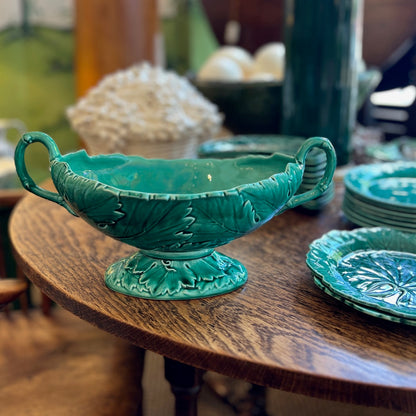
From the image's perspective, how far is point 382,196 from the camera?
916 mm

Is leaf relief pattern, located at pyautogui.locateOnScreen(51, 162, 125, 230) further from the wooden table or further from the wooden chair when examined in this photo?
the wooden chair

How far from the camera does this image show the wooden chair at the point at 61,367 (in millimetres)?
839

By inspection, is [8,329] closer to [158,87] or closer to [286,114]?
[158,87]

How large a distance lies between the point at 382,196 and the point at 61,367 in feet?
2.07

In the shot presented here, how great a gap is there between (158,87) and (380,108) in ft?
4.48

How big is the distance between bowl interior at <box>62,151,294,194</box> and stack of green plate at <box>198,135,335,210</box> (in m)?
0.23

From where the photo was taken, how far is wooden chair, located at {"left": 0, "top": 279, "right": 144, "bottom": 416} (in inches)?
33.0

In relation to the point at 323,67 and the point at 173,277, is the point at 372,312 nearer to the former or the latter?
the point at 173,277

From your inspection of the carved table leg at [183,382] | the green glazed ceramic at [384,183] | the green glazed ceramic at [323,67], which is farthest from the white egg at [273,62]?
the carved table leg at [183,382]

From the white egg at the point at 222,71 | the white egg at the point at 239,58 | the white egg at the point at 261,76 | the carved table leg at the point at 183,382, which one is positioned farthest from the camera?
the white egg at the point at 239,58

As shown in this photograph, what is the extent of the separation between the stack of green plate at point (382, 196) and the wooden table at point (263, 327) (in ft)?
0.47

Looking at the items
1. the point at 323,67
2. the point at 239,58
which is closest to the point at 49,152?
the point at 323,67

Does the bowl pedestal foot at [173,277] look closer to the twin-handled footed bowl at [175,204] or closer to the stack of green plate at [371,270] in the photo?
the twin-handled footed bowl at [175,204]

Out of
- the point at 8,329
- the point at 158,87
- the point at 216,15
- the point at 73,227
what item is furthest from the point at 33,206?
the point at 216,15
